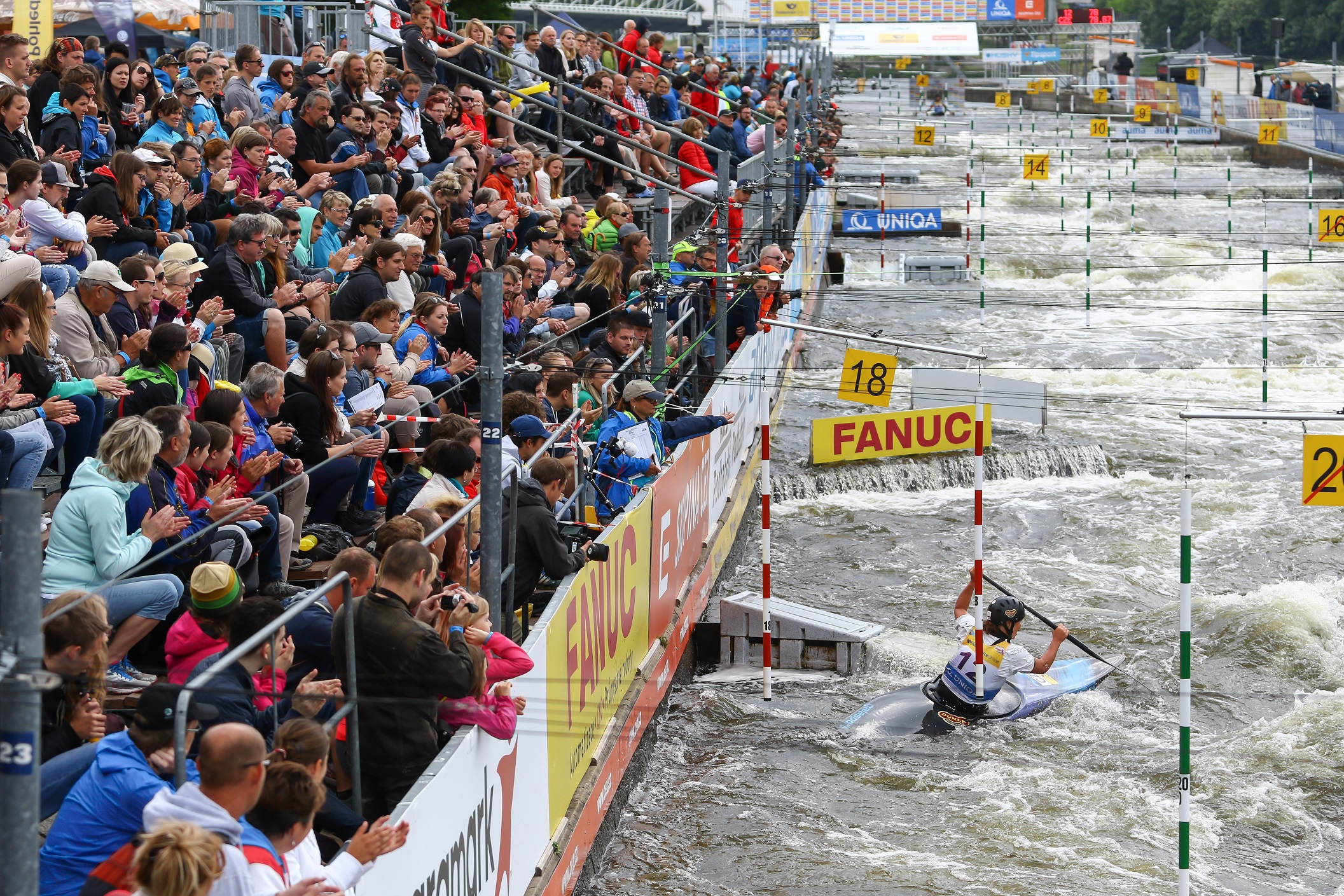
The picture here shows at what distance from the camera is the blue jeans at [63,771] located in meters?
5.17

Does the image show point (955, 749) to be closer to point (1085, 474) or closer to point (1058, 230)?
Result: point (1085, 474)

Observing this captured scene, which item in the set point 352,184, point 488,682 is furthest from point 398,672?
point 352,184

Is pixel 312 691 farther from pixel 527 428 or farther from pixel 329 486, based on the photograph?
pixel 527 428

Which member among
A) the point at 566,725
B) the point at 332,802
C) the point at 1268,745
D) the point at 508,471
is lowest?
the point at 1268,745

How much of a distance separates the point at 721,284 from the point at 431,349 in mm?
4929

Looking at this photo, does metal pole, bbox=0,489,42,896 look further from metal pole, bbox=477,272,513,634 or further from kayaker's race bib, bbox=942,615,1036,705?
kayaker's race bib, bbox=942,615,1036,705

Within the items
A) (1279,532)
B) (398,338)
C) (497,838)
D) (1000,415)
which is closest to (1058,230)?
(1000,415)

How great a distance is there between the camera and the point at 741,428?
1680cm

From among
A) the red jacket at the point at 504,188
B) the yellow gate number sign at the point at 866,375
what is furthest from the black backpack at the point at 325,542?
the red jacket at the point at 504,188

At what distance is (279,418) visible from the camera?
8711 millimetres

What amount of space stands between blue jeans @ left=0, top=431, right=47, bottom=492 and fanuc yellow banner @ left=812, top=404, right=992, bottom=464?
619 centimetres

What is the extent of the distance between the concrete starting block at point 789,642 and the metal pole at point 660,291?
209 cm

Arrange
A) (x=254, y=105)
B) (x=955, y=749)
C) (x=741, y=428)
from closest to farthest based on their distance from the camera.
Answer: (x=955, y=749) → (x=254, y=105) → (x=741, y=428)

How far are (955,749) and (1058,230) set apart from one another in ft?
98.4
